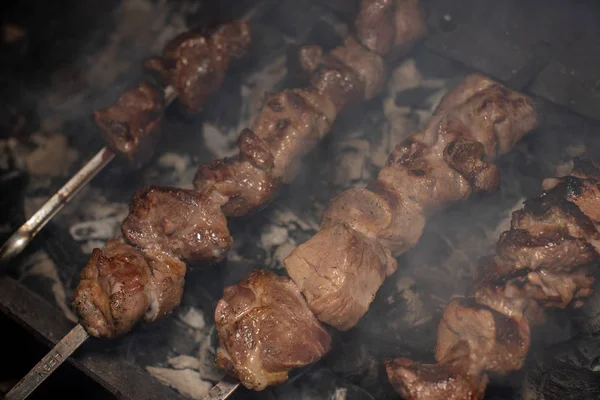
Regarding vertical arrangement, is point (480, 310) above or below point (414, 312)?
above

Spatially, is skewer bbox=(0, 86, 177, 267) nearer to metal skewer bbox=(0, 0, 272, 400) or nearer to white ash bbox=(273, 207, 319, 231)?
metal skewer bbox=(0, 0, 272, 400)

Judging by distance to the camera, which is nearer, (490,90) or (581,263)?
(581,263)

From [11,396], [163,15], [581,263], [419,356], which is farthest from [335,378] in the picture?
[163,15]

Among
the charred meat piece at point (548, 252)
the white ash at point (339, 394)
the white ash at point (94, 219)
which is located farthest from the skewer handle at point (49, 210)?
the charred meat piece at point (548, 252)

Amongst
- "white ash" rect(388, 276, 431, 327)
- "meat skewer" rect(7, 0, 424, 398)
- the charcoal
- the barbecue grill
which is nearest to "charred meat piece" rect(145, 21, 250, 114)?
the barbecue grill

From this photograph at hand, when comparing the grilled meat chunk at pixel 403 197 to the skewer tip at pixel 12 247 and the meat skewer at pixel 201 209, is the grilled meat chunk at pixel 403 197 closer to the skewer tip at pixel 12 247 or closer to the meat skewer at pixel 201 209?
the meat skewer at pixel 201 209

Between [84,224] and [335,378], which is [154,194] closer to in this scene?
[84,224]

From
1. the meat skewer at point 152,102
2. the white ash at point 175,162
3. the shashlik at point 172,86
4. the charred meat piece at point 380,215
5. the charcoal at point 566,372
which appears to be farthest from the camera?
the white ash at point 175,162
